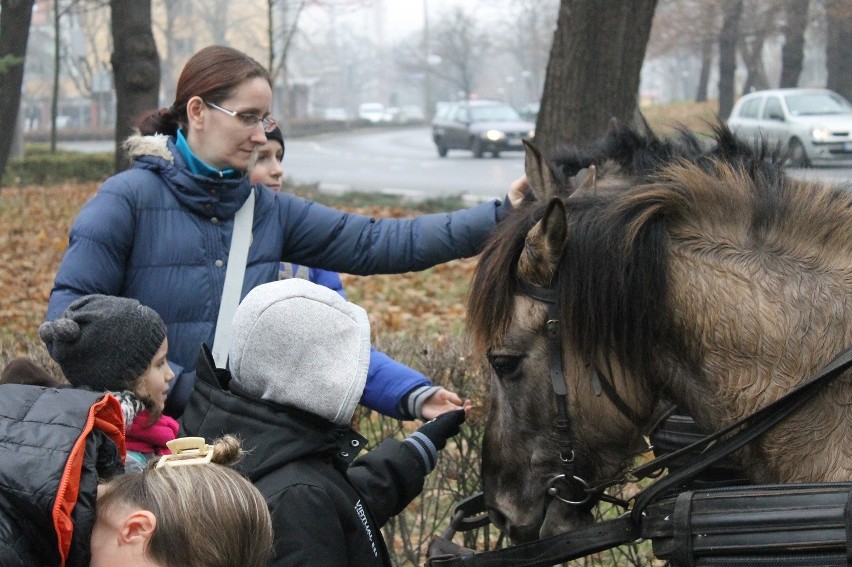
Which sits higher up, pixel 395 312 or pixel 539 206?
pixel 539 206

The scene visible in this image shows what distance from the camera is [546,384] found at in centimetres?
295

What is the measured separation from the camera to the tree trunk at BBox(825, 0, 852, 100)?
3009 cm

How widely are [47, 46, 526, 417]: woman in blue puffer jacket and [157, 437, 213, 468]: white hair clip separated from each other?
1053 mm

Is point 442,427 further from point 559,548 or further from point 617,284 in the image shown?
point 617,284

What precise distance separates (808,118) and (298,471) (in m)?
21.4

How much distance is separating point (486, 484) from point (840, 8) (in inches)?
1080

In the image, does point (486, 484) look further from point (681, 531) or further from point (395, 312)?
point (395, 312)

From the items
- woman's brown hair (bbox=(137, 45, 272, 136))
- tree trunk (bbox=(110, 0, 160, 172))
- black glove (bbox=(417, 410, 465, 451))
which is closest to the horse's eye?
black glove (bbox=(417, 410, 465, 451))

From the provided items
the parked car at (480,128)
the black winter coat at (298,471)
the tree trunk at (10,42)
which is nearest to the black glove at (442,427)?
the black winter coat at (298,471)

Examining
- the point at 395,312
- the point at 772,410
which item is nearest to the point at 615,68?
the point at 395,312

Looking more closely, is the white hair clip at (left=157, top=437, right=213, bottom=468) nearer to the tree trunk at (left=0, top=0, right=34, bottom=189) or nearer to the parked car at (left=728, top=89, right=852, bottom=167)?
the tree trunk at (left=0, top=0, right=34, bottom=189)

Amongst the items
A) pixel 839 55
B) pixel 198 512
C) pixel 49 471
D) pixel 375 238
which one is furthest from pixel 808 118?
pixel 49 471

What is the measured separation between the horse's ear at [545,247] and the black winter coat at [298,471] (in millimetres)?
657

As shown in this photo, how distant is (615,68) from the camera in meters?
6.43
